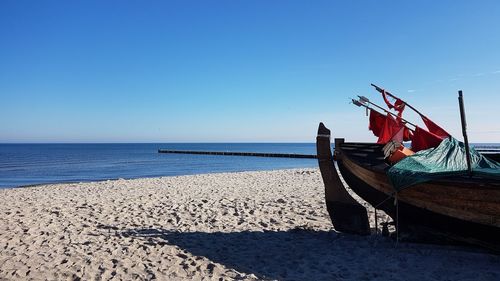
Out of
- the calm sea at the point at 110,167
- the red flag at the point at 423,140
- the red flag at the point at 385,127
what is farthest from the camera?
the calm sea at the point at 110,167

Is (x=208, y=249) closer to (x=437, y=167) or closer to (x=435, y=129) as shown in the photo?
(x=437, y=167)

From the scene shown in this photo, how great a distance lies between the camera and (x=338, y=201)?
7262 millimetres

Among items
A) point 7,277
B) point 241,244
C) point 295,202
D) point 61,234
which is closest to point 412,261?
point 241,244

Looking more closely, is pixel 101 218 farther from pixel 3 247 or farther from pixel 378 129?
pixel 378 129

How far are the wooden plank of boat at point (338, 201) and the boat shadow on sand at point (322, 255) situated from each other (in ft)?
0.67

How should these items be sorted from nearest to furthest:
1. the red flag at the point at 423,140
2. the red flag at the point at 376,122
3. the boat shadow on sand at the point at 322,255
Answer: the boat shadow on sand at the point at 322,255 < the red flag at the point at 423,140 < the red flag at the point at 376,122

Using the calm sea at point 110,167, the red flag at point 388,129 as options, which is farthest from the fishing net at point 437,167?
the calm sea at point 110,167

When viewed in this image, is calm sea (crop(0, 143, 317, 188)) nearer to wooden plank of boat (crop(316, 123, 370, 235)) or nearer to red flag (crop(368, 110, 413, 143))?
wooden plank of boat (crop(316, 123, 370, 235))

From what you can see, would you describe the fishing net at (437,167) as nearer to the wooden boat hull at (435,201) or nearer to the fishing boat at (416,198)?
the fishing boat at (416,198)

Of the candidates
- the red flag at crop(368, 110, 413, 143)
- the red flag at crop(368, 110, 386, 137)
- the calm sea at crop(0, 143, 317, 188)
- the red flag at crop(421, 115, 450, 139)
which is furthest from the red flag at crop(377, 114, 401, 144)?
the calm sea at crop(0, 143, 317, 188)

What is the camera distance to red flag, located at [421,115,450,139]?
795 centimetres

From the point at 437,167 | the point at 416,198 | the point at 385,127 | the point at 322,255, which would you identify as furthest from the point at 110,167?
the point at 437,167

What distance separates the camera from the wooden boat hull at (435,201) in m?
5.47

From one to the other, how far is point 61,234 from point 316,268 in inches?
204
